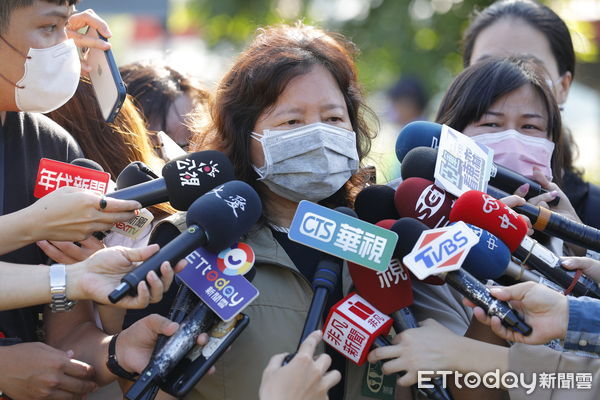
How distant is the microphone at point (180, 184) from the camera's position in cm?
246

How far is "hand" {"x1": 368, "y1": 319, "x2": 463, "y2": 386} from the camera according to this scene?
2398 millimetres

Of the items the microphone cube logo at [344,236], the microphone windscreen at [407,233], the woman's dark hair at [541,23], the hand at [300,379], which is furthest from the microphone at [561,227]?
the woman's dark hair at [541,23]

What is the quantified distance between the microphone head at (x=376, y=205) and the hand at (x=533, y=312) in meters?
0.52

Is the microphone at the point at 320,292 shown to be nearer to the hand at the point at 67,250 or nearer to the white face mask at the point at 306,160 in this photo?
the white face mask at the point at 306,160

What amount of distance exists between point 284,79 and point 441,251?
0.93 m

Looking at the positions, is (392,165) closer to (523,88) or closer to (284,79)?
(523,88)

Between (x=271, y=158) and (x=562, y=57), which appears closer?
(x=271, y=158)

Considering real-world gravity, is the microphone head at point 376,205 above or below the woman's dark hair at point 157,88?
above

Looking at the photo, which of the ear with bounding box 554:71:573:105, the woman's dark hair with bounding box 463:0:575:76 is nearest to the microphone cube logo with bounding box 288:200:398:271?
A: the ear with bounding box 554:71:573:105

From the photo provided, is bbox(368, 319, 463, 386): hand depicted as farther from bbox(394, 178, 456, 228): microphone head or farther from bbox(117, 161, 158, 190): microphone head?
bbox(117, 161, 158, 190): microphone head

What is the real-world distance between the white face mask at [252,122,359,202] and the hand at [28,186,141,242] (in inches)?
21.8

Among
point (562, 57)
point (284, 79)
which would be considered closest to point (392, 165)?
point (562, 57)

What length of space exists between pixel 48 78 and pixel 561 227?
1749 millimetres

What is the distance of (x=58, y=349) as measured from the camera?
109 inches
